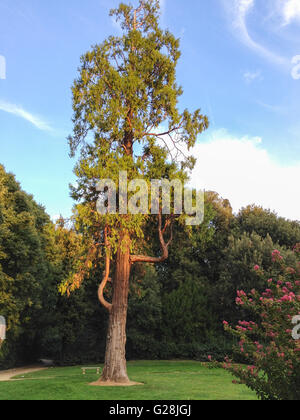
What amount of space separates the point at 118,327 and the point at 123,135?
761 centimetres

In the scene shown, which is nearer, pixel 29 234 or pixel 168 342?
pixel 29 234

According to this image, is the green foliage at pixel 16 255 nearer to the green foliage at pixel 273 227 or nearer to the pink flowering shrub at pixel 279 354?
the green foliage at pixel 273 227

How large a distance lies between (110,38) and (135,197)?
7468 mm

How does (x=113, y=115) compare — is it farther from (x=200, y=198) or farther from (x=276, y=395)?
(x=276, y=395)

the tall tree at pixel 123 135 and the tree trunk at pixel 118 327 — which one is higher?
the tall tree at pixel 123 135

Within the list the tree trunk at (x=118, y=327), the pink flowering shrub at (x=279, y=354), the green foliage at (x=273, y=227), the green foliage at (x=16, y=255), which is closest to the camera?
the pink flowering shrub at (x=279, y=354)

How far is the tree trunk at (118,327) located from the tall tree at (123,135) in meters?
0.03

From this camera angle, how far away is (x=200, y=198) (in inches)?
736

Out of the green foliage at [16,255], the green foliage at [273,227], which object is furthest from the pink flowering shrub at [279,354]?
the green foliage at [273,227]

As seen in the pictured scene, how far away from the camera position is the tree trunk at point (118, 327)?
635 inches

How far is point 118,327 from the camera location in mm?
16562

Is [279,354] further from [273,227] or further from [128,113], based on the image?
[273,227]

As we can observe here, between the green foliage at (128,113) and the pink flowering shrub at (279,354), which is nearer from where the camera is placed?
the pink flowering shrub at (279,354)
